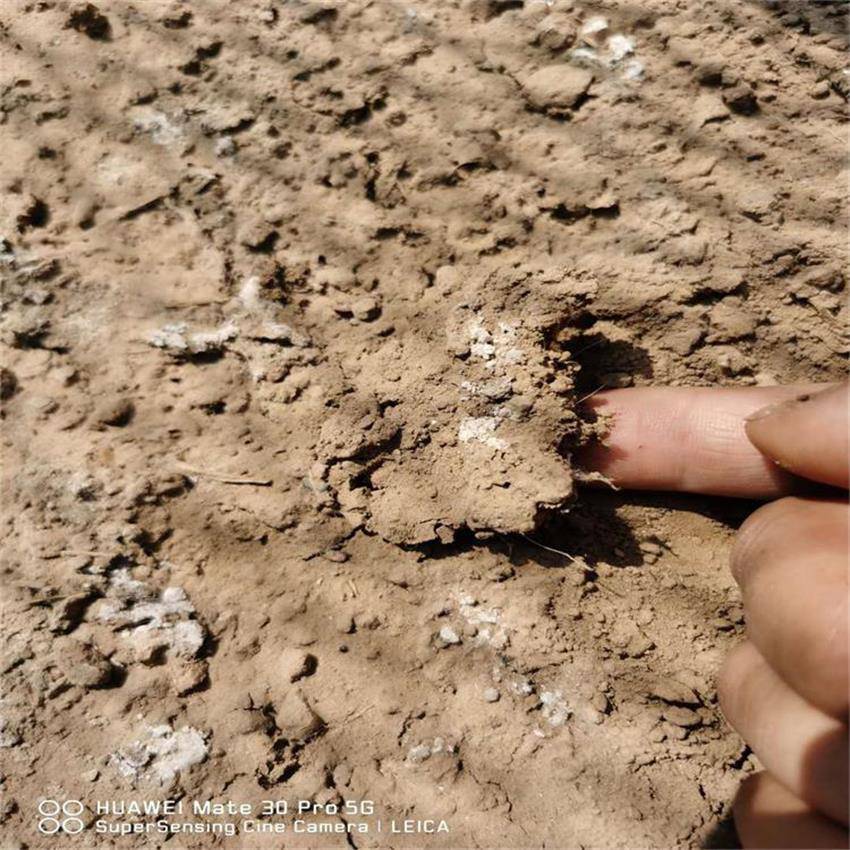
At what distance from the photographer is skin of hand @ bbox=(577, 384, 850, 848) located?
131 centimetres

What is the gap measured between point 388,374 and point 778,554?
91 cm

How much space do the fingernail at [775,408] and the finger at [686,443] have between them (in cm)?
5

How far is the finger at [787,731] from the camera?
129cm

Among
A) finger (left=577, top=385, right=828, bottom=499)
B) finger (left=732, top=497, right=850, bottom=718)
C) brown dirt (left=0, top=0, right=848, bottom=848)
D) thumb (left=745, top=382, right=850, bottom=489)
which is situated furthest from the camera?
finger (left=577, top=385, right=828, bottom=499)

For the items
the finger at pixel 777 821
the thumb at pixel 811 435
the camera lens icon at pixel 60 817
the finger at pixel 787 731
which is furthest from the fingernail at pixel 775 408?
the camera lens icon at pixel 60 817

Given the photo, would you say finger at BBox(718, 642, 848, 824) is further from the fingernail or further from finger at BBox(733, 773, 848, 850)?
the fingernail

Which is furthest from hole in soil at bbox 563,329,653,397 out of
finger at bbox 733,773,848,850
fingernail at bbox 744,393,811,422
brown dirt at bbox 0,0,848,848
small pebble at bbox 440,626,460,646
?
finger at bbox 733,773,848,850

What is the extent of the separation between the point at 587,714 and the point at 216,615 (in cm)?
85

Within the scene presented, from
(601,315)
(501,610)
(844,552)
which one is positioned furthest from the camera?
(601,315)

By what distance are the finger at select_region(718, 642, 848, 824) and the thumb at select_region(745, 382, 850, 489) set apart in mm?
404

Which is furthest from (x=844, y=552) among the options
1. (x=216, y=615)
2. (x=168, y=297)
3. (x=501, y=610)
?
(x=168, y=297)

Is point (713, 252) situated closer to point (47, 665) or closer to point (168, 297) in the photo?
point (168, 297)

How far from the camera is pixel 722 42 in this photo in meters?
1.76

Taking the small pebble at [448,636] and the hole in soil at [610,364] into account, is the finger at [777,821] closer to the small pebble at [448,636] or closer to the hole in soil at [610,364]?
the small pebble at [448,636]
